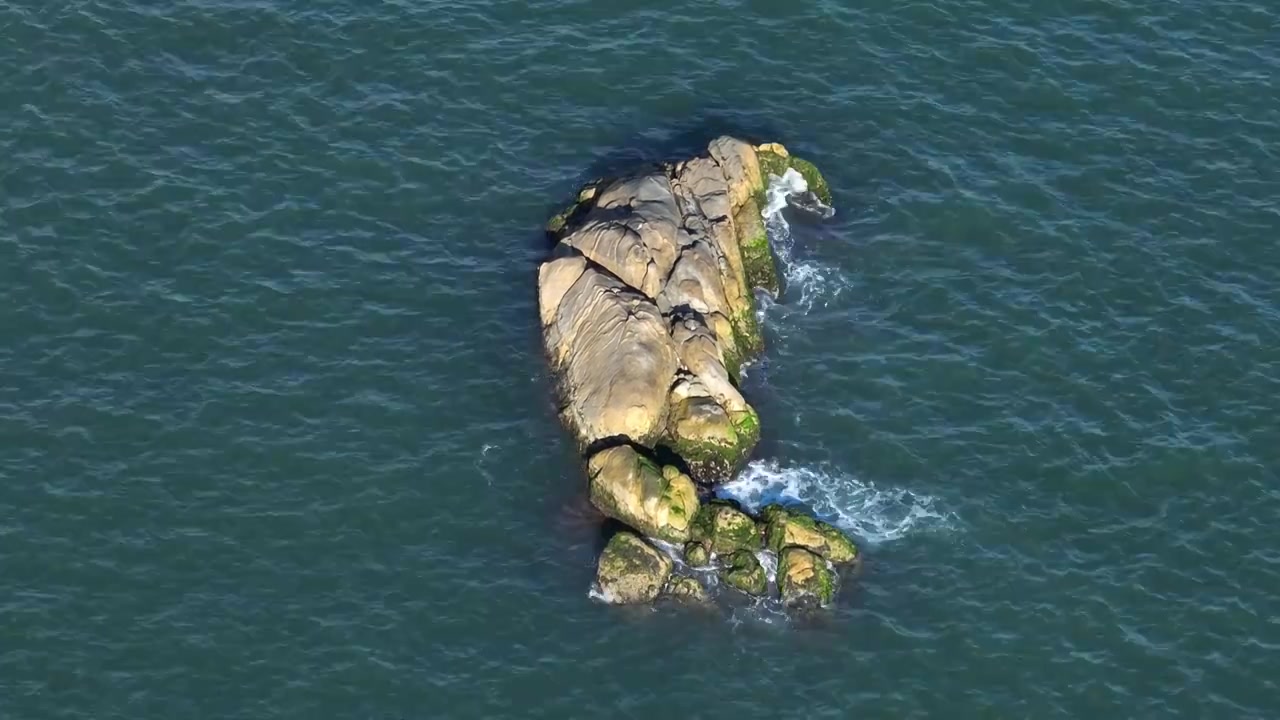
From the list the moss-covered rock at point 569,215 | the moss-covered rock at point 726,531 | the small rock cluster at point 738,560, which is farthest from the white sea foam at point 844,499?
the moss-covered rock at point 569,215

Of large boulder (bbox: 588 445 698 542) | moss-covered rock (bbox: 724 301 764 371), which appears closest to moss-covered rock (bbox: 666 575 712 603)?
large boulder (bbox: 588 445 698 542)

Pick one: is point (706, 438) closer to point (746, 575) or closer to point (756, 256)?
point (746, 575)

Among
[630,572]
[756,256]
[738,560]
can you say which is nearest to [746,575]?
[738,560]

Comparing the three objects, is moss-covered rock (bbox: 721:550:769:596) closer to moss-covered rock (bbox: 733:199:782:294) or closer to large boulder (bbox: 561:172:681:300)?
large boulder (bbox: 561:172:681:300)

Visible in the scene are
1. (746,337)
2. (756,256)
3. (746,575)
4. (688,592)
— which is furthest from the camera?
(756,256)

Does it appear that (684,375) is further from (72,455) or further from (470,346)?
(72,455)

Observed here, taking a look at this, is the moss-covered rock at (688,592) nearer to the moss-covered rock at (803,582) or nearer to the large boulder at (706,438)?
the moss-covered rock at (803,582)
